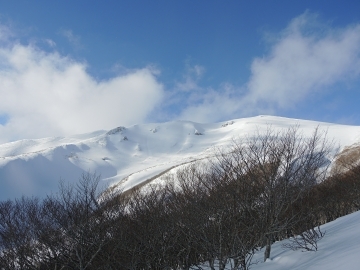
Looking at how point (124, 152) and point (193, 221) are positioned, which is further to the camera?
point (124, 152)

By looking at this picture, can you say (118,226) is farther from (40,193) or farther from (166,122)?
(166,122)

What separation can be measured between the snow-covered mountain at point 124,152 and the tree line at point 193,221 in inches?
1438

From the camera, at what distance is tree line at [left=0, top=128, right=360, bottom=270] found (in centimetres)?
1047

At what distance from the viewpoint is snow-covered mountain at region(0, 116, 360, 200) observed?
82.2 meters

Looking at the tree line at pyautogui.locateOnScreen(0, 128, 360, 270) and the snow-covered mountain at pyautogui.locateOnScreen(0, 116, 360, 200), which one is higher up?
the snow-covered mountain at pyautogui.locateOnScreen(0, 116, 360, 200)

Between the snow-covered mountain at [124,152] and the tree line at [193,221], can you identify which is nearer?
the tree line at [193,221]

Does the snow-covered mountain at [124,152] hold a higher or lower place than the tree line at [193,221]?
higher

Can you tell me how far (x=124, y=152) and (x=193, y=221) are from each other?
129082mm

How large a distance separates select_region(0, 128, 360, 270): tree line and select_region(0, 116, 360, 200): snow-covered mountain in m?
36.5

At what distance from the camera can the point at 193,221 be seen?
11.2 m

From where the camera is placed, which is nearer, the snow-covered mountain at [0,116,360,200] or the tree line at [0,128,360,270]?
the tree line at [0,128,360,270]

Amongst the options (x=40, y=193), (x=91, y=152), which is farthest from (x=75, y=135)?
(x=40, y=193)

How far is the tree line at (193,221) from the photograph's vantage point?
10469mm

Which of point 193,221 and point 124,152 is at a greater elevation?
point 124,152
